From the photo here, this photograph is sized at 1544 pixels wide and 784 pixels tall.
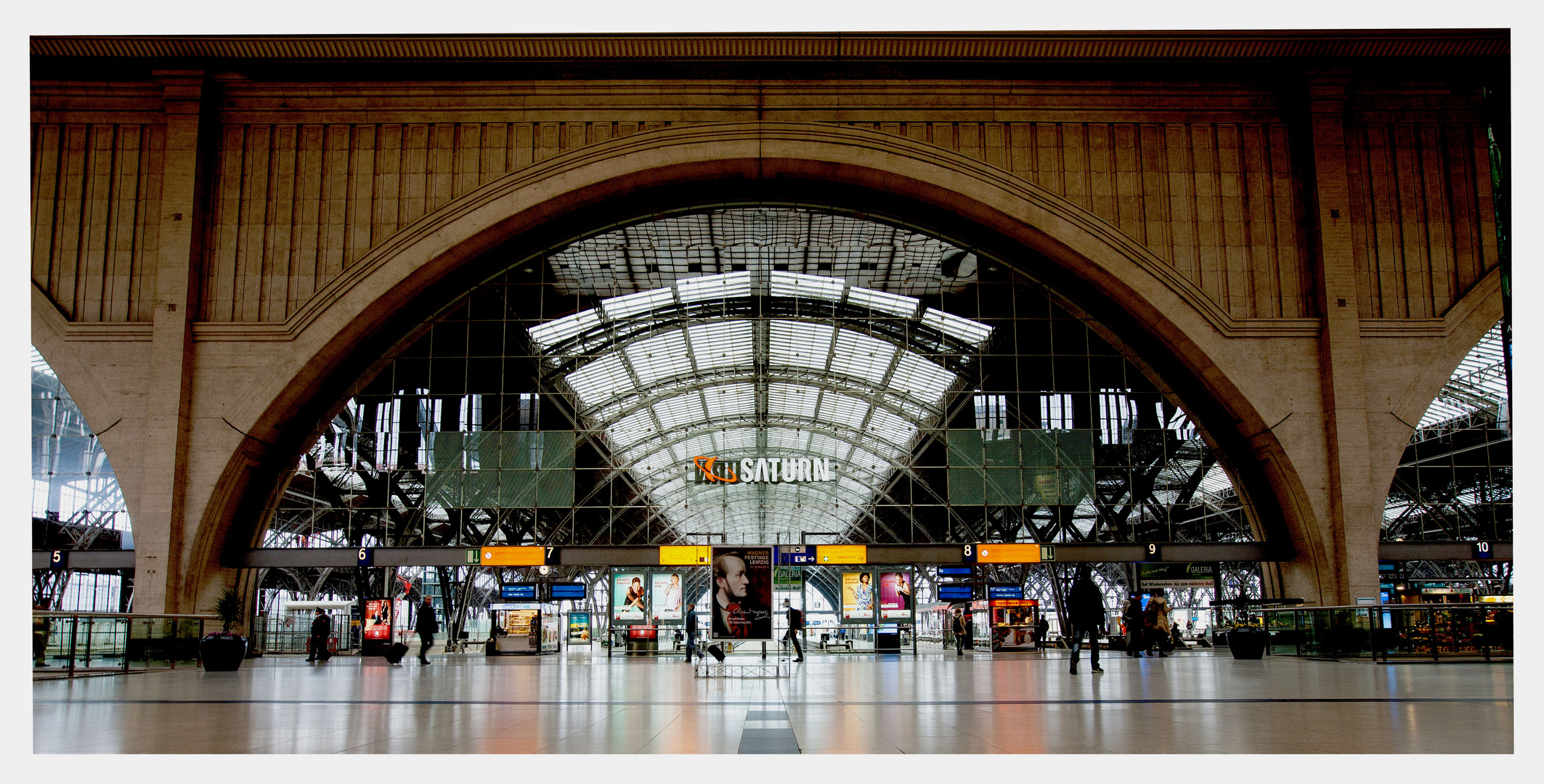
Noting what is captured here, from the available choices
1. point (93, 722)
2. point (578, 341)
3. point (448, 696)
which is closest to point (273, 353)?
point (578, 341)

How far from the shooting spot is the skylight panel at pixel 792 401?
38.7 metres

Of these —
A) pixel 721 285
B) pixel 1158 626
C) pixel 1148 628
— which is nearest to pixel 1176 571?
pixel 1158 626

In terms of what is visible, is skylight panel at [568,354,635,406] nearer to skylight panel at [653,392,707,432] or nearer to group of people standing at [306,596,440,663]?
skylight panel at [653,392,707,432]

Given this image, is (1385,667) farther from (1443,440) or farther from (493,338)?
(493,338)

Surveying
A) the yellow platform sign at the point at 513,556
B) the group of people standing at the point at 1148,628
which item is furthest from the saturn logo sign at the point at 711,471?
the group of people standing at the point at 1148,628

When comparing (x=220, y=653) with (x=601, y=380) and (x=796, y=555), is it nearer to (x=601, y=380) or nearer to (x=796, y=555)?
(x=601, y=380)

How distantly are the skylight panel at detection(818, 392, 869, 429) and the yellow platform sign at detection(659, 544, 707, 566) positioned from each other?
8522 mm

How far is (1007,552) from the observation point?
3275 centimetres

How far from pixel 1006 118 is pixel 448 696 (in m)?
24.4

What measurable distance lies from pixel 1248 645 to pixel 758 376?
1697 centimetres

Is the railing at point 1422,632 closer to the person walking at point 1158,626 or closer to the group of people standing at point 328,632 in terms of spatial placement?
the person walking at point 1158,626

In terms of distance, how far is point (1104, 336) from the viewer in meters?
34.4

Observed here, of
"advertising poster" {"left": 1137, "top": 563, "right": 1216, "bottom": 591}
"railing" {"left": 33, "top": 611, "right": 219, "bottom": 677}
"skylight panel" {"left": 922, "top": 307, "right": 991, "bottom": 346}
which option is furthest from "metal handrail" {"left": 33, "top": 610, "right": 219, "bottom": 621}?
"advertising poster" {"left": 1137, "top": 563, "right": 1216, "bottom": 591}
